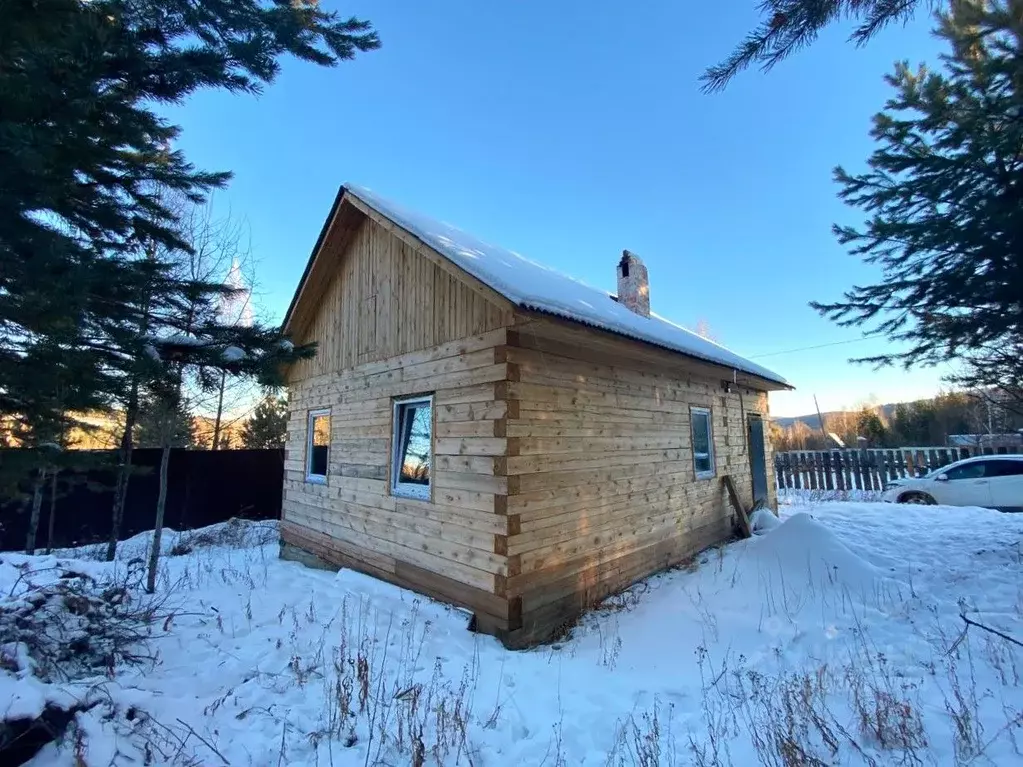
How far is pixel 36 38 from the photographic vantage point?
2.32m

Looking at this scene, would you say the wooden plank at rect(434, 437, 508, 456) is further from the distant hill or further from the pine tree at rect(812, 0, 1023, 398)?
the distant hill

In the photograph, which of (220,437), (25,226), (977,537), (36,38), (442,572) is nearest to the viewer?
(36,38)

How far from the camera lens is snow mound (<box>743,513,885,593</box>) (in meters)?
6.61

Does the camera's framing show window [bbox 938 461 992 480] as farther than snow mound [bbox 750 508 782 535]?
Yes

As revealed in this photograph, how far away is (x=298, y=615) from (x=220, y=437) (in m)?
14.9

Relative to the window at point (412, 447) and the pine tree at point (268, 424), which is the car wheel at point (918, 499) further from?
the pine tree at point (268, 424)

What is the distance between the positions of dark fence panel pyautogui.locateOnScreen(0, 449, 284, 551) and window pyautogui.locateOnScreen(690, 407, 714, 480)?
10334mm

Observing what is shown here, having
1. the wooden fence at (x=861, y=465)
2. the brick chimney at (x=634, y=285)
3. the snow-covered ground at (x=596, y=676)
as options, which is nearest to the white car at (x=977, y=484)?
the wooden fence at (x=861, y=465)

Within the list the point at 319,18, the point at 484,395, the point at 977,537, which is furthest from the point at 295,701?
the point at 977,537

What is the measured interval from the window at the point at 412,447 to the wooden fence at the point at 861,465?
1334 centimetres

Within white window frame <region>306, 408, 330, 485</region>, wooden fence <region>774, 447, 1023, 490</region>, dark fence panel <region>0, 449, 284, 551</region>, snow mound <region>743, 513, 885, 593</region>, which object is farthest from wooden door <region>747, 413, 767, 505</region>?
dark fence panel <region>0, 449, 284, 551</region>

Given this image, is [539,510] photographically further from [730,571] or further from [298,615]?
[730,571]

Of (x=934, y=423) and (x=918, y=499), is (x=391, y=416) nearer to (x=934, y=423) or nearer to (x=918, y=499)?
(x=918, y=499)

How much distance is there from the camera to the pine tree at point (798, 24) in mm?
2180
